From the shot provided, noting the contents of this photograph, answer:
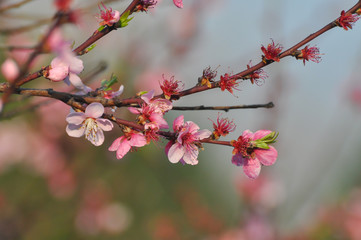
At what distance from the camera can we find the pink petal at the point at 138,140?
3.57ft

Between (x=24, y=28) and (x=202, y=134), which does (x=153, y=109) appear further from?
(x=24, y=28)

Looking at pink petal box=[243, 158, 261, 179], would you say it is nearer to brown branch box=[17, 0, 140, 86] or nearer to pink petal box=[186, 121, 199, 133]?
pink petal box=[186, 121, 199, 133]

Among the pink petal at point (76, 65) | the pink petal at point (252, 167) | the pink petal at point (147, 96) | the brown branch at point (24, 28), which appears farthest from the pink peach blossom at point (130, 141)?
the brown branch at point (24, 28)

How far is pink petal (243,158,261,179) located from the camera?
3.76 ft

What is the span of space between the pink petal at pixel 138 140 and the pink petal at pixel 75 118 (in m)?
0.15

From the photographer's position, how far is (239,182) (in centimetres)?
389

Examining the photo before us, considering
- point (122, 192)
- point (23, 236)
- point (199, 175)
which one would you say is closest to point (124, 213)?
point (122, 192)

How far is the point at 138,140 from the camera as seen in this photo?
1.09 meters

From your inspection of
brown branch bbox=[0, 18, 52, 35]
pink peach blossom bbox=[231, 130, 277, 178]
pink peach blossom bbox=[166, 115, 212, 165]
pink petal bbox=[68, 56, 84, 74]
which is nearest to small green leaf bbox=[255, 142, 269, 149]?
pink peach blossom bbox=[231, 130, 277, 178]

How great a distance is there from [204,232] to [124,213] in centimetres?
110

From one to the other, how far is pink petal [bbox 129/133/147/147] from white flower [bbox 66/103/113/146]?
0.28ft

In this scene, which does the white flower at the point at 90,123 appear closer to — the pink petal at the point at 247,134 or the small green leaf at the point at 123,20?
the small green leaf at the point at 123,20

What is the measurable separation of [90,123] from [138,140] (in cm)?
15

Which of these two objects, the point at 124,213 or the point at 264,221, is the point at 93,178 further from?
the point at 264,221
